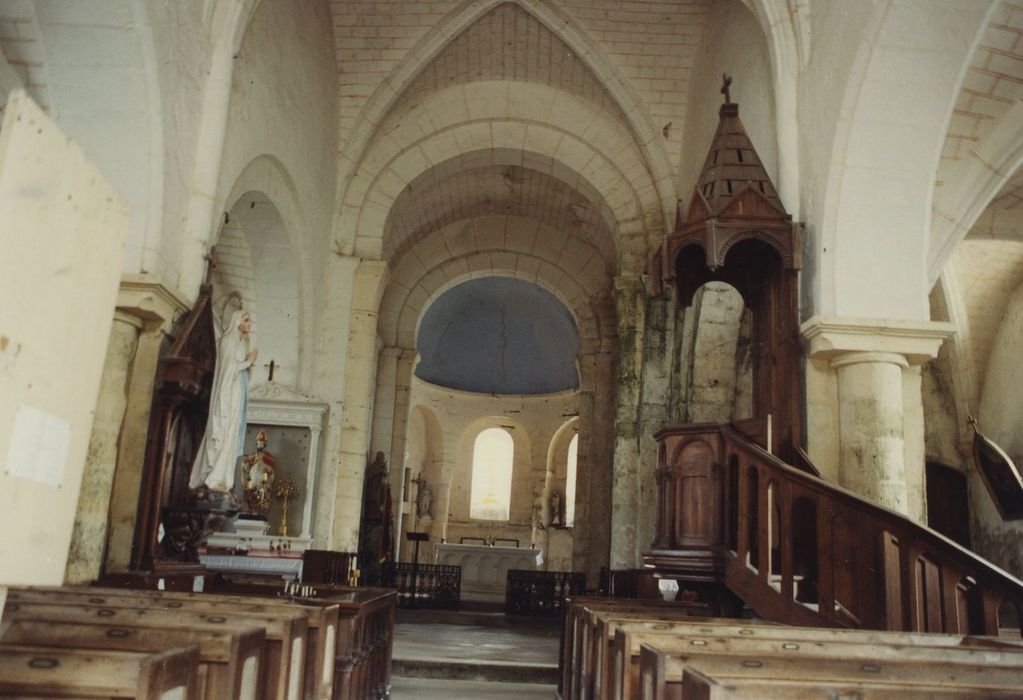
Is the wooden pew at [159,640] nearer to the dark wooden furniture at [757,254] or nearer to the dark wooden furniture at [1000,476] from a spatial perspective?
the dark wooden furniture at [757,254]

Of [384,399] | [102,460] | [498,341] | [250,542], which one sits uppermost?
[498,341]

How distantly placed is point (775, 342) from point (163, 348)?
425 cm

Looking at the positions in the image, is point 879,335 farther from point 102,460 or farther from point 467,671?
point 102,460

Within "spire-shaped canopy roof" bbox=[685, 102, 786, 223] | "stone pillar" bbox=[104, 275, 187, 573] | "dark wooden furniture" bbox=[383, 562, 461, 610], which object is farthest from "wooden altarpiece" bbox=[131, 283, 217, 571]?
"dark wooden furniture" bbox=[383, 562, 461, 610]

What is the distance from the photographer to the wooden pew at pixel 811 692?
1.92m

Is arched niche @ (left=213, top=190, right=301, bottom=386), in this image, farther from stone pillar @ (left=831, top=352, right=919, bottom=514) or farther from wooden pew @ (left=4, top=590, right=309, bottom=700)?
wooden pew @ (left=4, top=590, right=309, bottom=700)

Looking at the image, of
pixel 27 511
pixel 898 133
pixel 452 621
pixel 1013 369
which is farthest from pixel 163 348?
pixel 1013 369

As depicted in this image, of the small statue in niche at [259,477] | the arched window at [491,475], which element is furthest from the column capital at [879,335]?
the arched window at [491,475]

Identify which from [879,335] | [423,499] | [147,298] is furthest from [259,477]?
[423,499]

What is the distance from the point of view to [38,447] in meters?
1.85

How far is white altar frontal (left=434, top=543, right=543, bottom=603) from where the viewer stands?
15867 mm

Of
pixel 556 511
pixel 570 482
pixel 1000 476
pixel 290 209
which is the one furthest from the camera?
pixel 570 482

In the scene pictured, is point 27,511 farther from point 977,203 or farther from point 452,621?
point 452,621

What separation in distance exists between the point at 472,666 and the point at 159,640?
5145 millimetres
